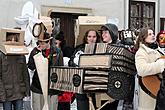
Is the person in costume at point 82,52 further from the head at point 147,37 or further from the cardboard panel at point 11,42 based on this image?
the cardboard panel at point 11,42

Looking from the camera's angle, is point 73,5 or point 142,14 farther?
point 142,14

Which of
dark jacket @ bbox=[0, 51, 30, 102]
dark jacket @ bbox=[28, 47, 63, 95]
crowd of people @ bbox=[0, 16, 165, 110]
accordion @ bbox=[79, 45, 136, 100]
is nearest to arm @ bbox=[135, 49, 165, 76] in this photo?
crowd of people @ bbox=[0, 16, 165, 110]

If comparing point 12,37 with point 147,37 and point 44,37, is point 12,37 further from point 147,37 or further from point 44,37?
point 147,37

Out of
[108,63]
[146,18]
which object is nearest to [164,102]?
[108,63]

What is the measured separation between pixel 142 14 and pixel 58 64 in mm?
7995

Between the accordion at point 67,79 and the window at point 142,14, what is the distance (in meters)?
8.02

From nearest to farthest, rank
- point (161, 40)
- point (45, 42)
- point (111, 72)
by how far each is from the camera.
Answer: point (111, 72)
point (45, 42)
point (161, 40)

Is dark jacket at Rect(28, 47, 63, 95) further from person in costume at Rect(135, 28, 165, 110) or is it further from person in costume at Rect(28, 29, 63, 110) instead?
person in costume at Rect(135, 28, 165, 110)

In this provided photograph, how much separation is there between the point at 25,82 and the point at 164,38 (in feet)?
7.66

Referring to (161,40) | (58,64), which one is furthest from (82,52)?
(161,40)

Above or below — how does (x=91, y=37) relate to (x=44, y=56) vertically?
above

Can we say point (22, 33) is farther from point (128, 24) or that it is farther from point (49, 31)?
point (128, 24)

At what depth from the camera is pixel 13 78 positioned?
603 cm

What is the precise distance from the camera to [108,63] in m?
4.72
